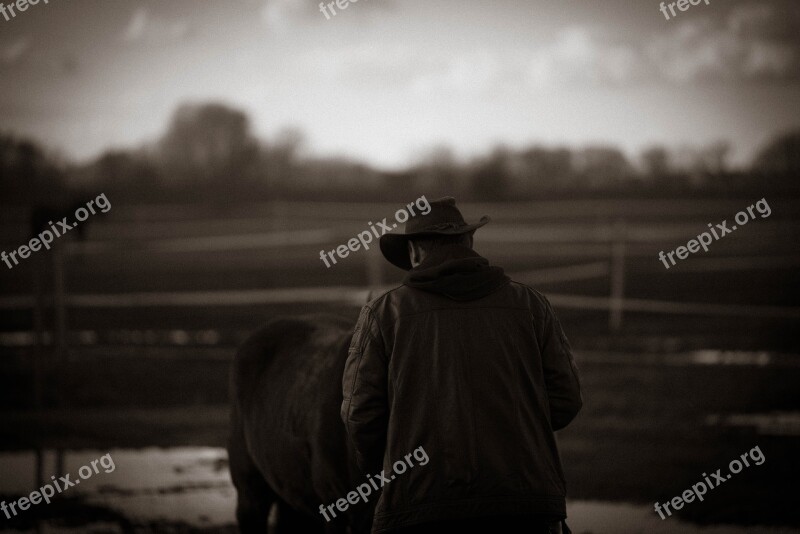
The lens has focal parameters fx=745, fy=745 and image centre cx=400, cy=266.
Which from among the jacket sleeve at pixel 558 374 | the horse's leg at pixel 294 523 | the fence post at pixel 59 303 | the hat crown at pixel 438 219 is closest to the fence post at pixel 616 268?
the fence post at pixel 59 303

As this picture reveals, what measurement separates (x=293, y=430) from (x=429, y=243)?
4.02 feet

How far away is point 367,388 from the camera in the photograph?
2438 mm

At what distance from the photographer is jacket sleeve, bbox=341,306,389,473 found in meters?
2.44

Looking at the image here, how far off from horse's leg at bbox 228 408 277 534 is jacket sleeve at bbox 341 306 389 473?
4.48ft

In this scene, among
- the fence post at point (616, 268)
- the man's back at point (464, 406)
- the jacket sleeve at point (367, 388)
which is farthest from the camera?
the fence post at point (616, 268)

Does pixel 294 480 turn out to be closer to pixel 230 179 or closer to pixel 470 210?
pixel 470 210

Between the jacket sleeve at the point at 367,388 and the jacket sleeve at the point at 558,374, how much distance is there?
1.80 feet

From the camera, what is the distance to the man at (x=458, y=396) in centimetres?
233

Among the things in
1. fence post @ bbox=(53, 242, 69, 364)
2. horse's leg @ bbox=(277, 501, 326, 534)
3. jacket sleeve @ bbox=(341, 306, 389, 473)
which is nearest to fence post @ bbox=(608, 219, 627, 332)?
fence post @ bbox=(53, 242, 69, 364)

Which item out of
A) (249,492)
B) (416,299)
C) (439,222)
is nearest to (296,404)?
(249,492)

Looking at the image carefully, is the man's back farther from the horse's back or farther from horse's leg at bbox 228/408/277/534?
horse's leg at bbox 228/408/277/534

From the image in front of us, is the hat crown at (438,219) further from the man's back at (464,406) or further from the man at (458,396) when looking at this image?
the man's back at (464,406)

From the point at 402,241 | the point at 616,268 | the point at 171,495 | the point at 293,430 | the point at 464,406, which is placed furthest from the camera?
the point at 616,268

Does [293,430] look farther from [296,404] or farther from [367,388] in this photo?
[367,388]
